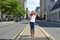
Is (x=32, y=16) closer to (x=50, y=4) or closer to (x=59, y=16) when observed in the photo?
(x=59, y=16)

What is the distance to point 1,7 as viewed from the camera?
93.1m

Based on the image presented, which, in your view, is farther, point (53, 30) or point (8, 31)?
point (53, 30)

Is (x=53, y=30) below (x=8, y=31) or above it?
below

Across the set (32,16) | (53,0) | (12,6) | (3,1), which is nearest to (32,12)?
(32,16)

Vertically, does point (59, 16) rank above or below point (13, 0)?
below

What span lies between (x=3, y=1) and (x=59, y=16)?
74.4ft

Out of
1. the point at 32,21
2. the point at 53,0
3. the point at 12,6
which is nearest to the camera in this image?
the point at 32,21

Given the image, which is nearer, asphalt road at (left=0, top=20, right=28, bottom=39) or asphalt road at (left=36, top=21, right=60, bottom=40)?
asphalt road at (left=0, top=20, right=28, bottom=39)

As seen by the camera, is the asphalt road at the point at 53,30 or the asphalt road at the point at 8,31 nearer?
the asphalt road at the point at 8,31

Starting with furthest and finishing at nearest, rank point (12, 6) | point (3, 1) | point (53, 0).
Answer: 1. point (53, 0)
2. point (12, 6)
3. point (3, 1)

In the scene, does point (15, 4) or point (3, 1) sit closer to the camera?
point (3, 1)

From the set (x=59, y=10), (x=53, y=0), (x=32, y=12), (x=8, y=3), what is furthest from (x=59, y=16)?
(x=32, y=12)

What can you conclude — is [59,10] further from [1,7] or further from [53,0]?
[53,0]

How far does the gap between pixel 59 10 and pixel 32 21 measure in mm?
74273
